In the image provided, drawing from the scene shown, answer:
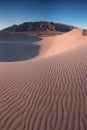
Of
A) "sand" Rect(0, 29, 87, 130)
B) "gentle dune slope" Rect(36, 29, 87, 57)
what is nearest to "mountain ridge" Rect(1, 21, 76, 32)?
"gentle dune slope" Rect(36, 29, 87, 57)

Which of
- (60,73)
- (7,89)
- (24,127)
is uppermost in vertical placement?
(60,73)

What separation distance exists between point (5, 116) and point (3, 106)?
55 cm

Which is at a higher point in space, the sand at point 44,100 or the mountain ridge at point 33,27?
the mountain ridge at point 33,27

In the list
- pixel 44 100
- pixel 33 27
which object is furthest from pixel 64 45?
pixel 33 27

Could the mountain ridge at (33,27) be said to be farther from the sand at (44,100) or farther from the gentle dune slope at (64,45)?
the sand at (44,100)

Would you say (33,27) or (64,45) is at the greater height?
(33,27)

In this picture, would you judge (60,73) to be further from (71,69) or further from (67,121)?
(67,121)

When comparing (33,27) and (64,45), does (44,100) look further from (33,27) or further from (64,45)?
(33,27)

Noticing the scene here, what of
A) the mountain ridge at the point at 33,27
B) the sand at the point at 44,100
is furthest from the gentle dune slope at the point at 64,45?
the mountain ridge at the point at 33,27

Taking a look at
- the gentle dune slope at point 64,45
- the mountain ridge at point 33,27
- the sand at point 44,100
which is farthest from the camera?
the mountain ridge at point 33,27

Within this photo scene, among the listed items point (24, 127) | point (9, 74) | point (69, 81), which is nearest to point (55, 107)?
point (24, 127)

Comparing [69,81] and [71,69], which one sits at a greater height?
[71,69]

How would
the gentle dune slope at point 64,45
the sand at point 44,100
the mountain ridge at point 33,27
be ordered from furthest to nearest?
the mountain ridge at point 33,27, the gentle dune slope at point 64,45, the sand at point 44,100

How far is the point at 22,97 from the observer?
562cm
